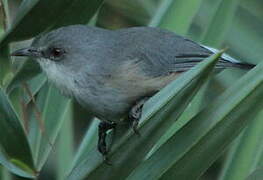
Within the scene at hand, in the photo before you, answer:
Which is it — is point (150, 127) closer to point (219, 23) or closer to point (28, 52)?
point (28, 52)

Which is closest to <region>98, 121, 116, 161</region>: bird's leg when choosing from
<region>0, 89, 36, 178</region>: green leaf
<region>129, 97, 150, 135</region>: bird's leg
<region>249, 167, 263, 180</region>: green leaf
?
<region>129, 97, 150, 135</region>: bird's leg

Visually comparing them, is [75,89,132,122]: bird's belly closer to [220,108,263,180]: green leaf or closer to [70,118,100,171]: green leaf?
[70,118,100,171]: green leaf

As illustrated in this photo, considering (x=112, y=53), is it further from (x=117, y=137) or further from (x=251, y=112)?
(x=251, y=112)

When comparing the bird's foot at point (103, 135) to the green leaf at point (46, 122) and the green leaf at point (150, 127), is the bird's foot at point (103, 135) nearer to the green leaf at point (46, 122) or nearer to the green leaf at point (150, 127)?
the green leaf at point (150, 127)

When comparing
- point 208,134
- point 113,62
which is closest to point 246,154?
point 113,62

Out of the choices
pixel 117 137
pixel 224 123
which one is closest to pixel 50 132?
pixel 117 137

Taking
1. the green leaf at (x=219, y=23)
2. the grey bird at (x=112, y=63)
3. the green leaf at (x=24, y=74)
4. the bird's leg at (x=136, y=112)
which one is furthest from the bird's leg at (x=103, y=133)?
the green leaf at (x=219, y=23)
